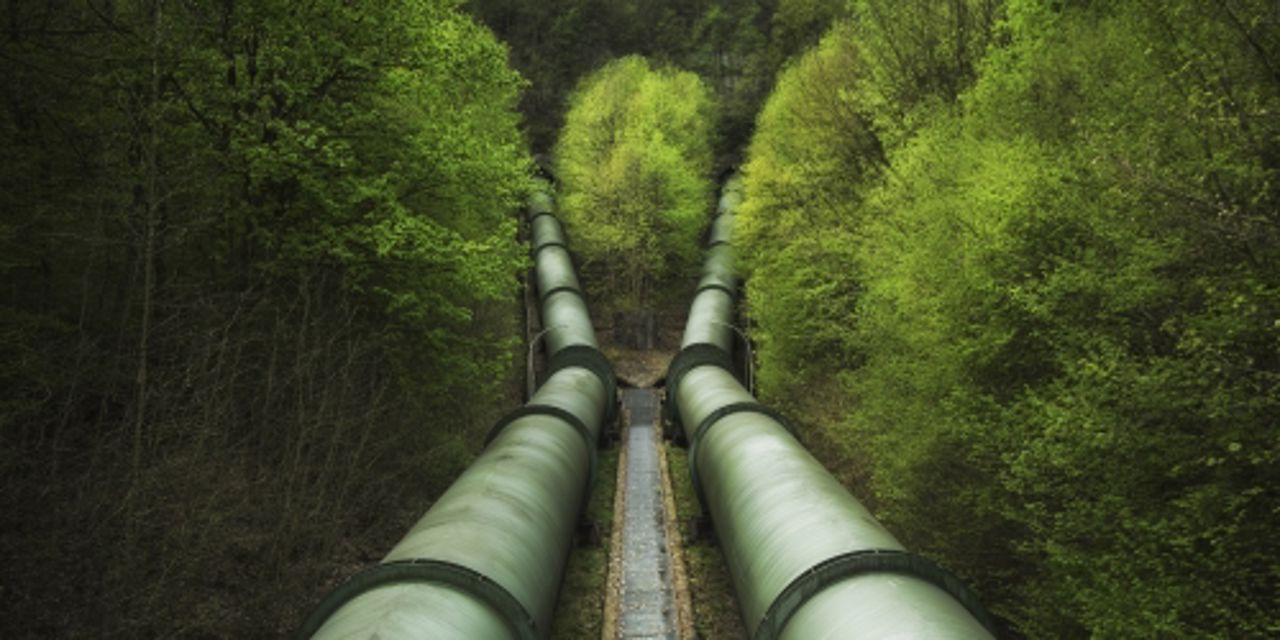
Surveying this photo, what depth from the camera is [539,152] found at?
70562 millimetres

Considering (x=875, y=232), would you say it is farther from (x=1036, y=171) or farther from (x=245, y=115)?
(x=245, y=115)

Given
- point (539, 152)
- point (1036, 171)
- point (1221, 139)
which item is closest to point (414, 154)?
point (1036, 171)

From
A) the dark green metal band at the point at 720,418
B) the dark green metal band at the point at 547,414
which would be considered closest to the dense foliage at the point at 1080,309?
the dark green metal band at the point at 720,418

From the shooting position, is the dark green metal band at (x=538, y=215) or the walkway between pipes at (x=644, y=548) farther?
the dark green metal band at (x=538, y=215)

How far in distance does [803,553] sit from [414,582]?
4791 mm

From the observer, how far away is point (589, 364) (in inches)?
1103

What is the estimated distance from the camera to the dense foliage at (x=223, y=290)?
10883 mm

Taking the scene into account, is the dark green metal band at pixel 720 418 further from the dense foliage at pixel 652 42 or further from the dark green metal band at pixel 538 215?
the dense foliage at pixel 652 42

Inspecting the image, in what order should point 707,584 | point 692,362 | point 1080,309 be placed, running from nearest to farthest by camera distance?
1. point 1080,309
2. point 707,584
3. point 692,362

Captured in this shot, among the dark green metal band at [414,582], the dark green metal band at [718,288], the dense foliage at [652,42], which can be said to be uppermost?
the dense foliage at [652,42]

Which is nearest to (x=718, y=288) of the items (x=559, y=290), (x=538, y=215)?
(x=559, y=290)

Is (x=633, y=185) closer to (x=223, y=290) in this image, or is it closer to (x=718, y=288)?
(x=718, y=288)

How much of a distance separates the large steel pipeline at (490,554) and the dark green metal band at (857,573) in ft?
9.87

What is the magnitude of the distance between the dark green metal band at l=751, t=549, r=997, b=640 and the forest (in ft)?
8.02
